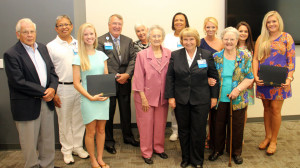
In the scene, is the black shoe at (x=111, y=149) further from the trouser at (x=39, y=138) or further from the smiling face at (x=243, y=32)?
the smiling face at (x=243, y=32)

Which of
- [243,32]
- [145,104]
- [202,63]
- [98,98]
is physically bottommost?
[145,104]

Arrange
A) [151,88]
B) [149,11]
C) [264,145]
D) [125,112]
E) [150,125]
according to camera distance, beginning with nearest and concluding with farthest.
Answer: [151,88]
[150,125]
[264,145]
[125,112]
[149,11]

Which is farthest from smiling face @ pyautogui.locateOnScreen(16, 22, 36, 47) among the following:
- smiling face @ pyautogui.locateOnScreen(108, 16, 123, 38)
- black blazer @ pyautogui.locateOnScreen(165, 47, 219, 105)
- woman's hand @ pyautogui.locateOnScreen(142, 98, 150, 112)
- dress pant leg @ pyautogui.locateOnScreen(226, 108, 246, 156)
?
dress pant leg @ pyautogui.locateOnScreen(226, 108, 246, 156)

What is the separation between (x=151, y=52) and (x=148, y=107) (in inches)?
26.3

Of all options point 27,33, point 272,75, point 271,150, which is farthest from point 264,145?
point 27,33

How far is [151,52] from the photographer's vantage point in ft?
10.3

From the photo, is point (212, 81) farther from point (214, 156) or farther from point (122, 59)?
point (122, 59)

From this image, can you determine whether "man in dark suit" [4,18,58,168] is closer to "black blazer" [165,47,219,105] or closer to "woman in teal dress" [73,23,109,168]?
"woman in teal dress" [73,23,109,168]

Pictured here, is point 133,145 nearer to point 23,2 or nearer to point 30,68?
point 30,68

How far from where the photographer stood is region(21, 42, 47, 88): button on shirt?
2664 millimetres

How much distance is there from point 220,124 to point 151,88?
956 millimetres

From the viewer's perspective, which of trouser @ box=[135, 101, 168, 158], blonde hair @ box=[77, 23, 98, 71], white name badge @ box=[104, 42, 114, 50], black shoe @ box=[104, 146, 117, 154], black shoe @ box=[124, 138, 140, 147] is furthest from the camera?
black shoe @ box=[124, 138, 140, 147]

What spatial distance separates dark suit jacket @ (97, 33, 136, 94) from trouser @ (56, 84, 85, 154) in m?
0.59

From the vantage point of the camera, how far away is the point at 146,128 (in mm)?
3250
